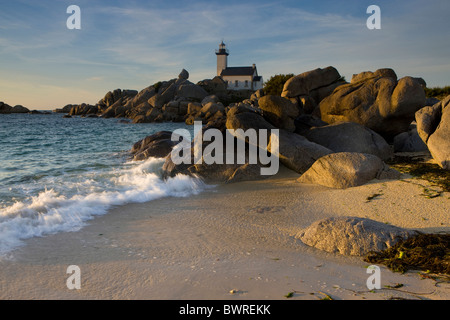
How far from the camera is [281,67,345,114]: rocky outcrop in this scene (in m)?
18.0

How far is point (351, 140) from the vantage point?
11.9 meters

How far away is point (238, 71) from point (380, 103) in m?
70.3

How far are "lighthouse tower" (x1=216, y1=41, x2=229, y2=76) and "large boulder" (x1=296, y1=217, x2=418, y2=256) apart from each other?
8215cm

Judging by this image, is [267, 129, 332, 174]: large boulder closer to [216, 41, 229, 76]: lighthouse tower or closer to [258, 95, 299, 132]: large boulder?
[258, 95, 299, 132]: large boulder

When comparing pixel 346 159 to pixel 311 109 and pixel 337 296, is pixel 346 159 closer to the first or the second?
pixel 337 296

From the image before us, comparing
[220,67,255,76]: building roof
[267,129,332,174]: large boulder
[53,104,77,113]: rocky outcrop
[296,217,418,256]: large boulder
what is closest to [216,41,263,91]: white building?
[220,67,255,76]: building roof

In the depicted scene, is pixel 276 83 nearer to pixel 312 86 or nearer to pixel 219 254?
pixel 312 86

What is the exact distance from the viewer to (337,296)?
3.75 metres

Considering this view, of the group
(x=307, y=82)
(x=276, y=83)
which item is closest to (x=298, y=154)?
(x=307, y=82)

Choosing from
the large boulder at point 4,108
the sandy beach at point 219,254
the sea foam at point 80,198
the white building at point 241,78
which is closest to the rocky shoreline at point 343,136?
the sandy beach at point 219,254

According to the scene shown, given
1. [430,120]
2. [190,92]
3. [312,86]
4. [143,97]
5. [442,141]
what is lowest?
[442,141]

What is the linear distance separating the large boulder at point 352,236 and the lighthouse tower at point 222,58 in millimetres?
82154

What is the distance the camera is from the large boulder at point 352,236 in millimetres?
4969
